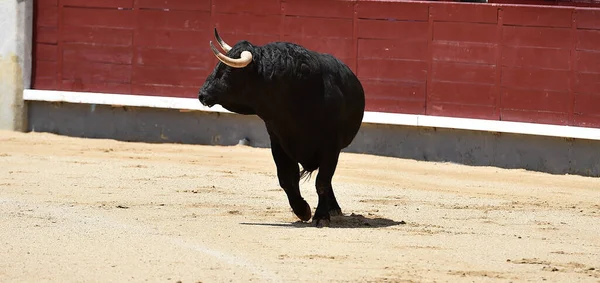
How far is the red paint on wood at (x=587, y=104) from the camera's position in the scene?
12.3 meters

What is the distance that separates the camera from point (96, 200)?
934cm

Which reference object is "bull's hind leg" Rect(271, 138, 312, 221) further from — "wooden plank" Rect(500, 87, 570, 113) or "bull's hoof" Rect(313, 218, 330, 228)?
"wooden plank" Rect(500, 87, 570, 113)

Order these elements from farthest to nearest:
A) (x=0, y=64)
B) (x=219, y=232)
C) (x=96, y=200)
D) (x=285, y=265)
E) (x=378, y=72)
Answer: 1. (x=0, y=64)
2. (x=378, y=72)
3. (x=96, y=200)
4. (x=219, y=232)
5. (x=285, y=265)

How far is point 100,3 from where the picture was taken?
14.2 m

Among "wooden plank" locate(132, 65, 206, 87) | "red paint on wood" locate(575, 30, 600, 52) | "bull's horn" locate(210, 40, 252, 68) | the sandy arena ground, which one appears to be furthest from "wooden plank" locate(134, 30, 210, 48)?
"bull's horn" locate(210, 40, 252, 68)

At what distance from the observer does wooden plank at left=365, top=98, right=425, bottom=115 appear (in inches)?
517

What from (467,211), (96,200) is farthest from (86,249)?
(467,211)

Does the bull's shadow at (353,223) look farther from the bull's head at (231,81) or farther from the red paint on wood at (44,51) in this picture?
A: the red paint on wood at (44,51)

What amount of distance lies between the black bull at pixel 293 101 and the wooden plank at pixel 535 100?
439 cm

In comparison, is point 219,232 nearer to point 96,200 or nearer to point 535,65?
point 96,200

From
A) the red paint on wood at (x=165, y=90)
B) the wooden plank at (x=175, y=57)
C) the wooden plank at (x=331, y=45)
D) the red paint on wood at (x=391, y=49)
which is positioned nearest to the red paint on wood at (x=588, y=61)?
the red paint on wood at (x=391, y=49)

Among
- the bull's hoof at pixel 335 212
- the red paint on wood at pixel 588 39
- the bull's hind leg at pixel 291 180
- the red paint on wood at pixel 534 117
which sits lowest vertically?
the bull's hoof at pixel 335 212

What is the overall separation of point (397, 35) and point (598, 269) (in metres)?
6.54

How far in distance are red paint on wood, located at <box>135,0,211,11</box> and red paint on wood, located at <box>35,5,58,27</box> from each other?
39.6 inches
